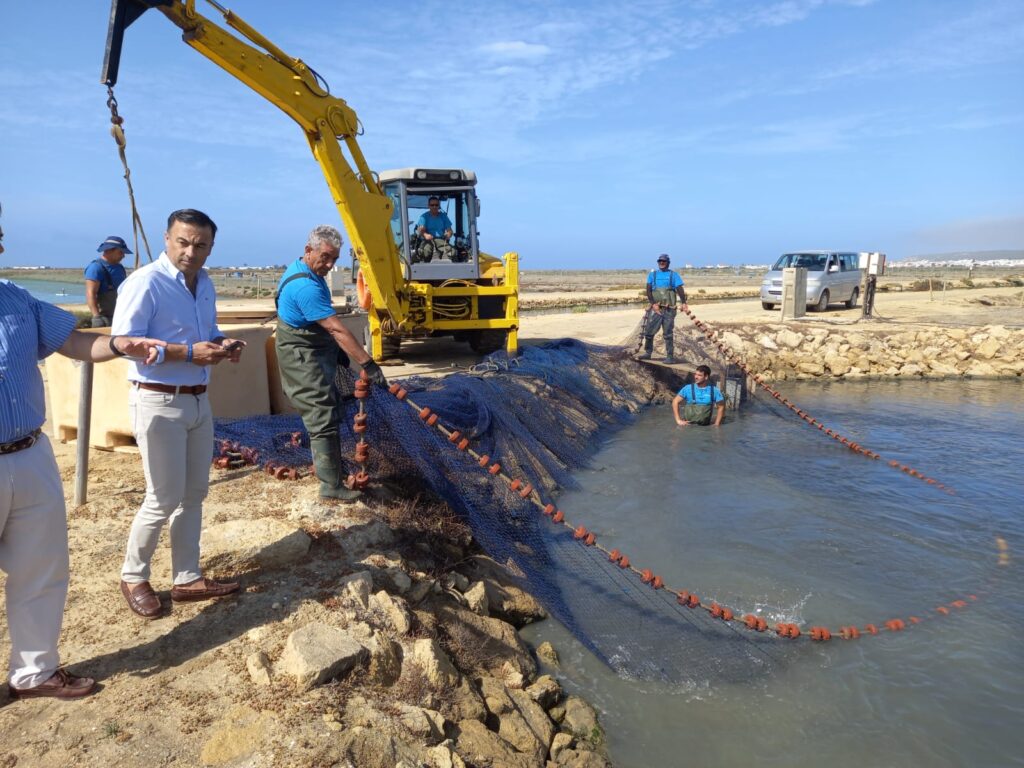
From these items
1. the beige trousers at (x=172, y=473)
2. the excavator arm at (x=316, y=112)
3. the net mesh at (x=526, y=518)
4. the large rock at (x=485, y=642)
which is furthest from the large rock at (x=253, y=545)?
the excavator arm at (x=316, y=112)

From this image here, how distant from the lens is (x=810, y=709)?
396cm

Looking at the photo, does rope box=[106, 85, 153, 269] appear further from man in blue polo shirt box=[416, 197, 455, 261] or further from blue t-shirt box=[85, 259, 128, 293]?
man in blue polo shirt box=[416, 197, 455, 261]

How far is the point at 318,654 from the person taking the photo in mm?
2961

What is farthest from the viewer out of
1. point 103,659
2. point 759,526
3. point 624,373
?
point 624,373

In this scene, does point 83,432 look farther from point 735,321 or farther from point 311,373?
point 735,321

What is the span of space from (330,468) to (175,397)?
62.7 inches

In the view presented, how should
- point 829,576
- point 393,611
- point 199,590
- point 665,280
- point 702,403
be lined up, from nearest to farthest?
point 199,590 < point 393,611 < point 829,576 < point 702,403 < point 665,280

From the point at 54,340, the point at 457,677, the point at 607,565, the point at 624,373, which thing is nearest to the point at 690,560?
the point at 607,565

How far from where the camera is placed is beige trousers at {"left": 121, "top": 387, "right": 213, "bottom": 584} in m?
3.04

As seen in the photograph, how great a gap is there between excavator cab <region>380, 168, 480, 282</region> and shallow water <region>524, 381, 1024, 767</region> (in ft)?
12.2

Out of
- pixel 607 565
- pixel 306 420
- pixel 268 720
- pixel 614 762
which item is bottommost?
pixel 614 762

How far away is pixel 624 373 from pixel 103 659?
30.7ft

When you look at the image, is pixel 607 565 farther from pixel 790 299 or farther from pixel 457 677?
pixel 790 299

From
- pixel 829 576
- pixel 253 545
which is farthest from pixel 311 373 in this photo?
pixel 829 576
